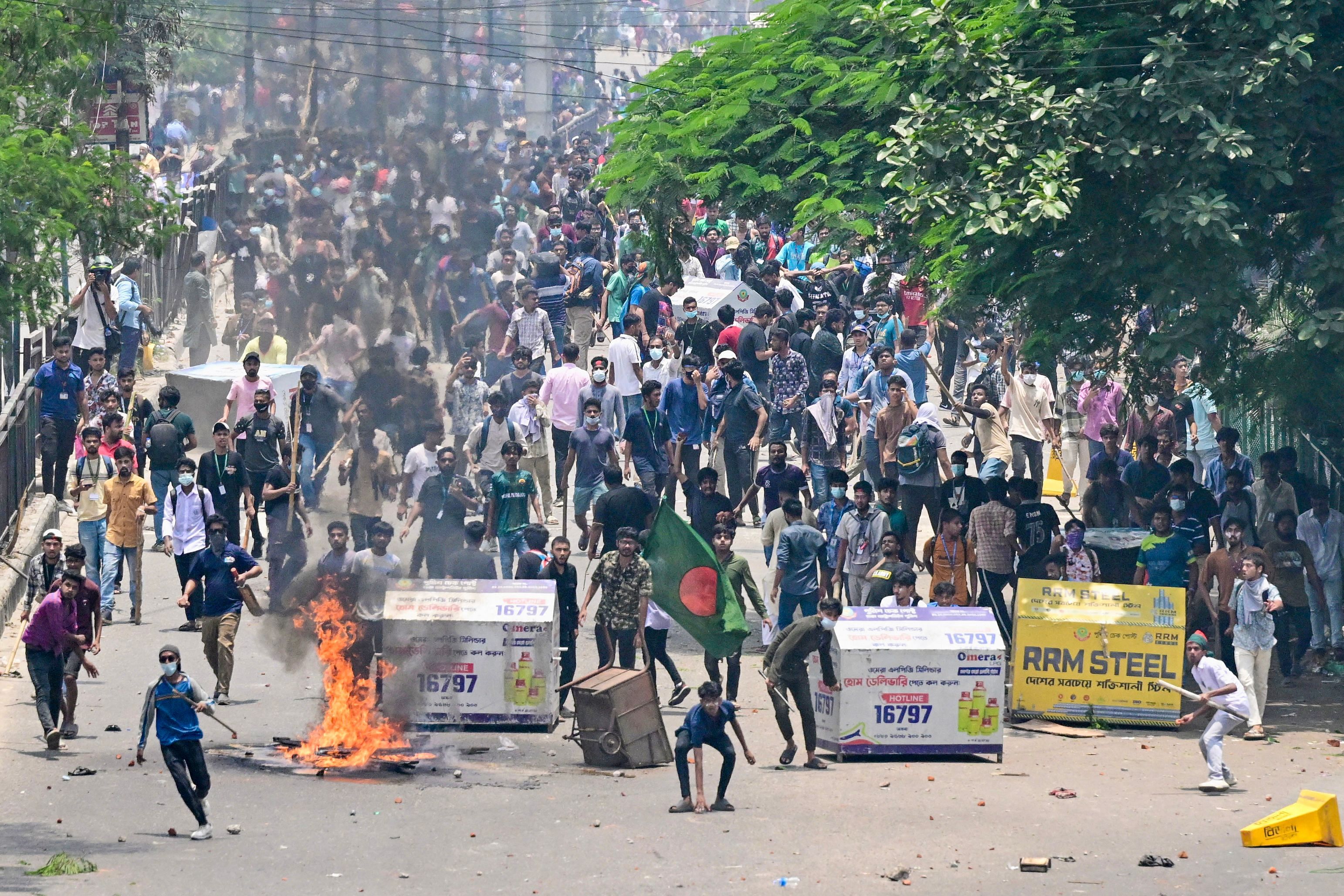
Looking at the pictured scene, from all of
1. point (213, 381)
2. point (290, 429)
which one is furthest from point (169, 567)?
point (213, 381)

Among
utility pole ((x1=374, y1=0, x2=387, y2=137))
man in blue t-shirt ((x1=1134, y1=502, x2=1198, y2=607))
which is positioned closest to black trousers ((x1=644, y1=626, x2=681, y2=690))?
man in blue t-shirt ((x1=1134, y1=502, x2=1198, y2=607))

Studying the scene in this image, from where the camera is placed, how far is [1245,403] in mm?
17203

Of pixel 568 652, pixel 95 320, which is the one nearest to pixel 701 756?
pixel 568 652

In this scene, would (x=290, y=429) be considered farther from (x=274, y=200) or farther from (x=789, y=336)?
(x=274, y=200)

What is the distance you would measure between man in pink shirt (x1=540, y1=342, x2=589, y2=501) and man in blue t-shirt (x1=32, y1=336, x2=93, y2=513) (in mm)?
4621

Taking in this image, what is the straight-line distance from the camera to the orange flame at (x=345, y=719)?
551 inches

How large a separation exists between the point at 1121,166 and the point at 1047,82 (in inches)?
44.9

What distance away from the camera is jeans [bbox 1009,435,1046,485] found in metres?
21.2

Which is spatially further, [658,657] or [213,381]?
[213,381]

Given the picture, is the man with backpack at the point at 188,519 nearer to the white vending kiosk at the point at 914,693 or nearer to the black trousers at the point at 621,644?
the black trousers at the point at 621,644

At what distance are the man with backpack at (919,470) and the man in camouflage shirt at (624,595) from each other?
12.0 ft

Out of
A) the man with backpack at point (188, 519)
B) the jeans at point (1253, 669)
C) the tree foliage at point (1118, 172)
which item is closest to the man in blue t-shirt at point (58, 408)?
the man with backpack at point (188, 519)

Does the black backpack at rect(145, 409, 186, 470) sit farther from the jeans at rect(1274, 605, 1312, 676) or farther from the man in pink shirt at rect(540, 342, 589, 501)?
the jeans at rect(1274, 605, 1312, 676)

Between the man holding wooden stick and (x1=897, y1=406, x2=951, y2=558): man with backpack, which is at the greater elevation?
(x1=897, y1=406, x2=951, y2=558): man with backpack
